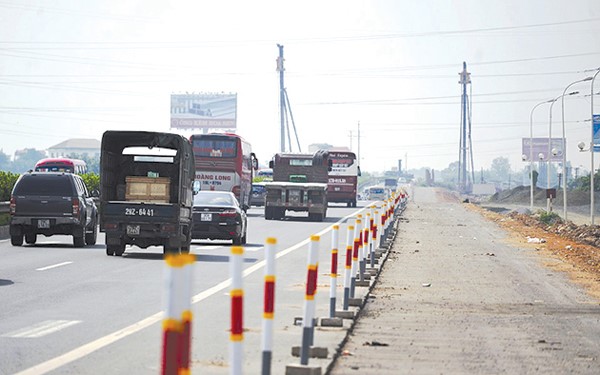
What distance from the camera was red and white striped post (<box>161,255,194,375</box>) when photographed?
207 inches

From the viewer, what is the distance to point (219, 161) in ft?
186

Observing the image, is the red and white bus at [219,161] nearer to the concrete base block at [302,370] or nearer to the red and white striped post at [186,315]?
the concrete base block at [302,370]

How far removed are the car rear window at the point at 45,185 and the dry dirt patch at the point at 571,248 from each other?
39.8 ft

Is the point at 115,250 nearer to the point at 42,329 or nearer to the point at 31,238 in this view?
the point at 31,238

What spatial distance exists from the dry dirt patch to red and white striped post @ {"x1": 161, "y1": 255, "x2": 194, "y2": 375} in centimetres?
1500

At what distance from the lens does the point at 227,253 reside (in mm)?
30000

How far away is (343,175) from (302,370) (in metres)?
69.8

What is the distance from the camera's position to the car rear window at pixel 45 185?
31.9 metres

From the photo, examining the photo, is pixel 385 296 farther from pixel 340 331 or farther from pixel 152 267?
pixel 152 267

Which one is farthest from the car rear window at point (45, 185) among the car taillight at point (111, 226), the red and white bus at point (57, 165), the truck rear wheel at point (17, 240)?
the red and white bus at point (57, 165)

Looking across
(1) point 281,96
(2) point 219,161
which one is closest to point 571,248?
(2) point 219,161

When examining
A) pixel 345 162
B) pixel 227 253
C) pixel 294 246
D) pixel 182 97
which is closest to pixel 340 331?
pixel 227 253

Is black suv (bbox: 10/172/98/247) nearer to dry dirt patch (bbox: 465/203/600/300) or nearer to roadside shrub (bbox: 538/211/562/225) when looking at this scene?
dry dirt patch (bbox: 465/203/600/300)

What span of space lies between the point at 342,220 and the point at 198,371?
46029 mm
